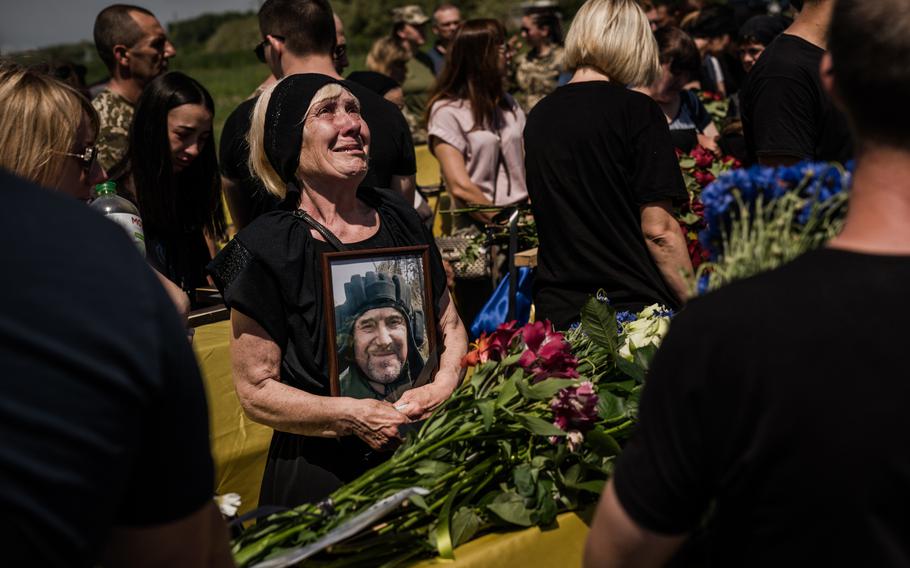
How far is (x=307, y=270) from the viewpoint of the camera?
102 inches

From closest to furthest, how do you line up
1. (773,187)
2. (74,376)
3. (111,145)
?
(74,376) → (773,187) → (111,145)

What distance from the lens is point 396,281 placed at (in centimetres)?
261

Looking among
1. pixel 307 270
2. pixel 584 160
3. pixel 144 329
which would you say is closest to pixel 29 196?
pixel 144 329

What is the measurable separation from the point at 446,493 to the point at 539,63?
6319 millimetres

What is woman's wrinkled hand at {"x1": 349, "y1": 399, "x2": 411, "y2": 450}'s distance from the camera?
2.46 meters

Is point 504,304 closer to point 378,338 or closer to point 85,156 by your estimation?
point 378,338

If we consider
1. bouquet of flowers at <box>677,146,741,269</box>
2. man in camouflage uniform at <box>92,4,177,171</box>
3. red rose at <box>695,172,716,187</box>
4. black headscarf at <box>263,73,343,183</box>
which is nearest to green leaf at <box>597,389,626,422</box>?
black headscarf at <box>263,73,343,183</box>

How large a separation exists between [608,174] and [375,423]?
122 cm

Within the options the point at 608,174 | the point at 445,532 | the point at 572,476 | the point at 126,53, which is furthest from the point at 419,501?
the point at 126,53

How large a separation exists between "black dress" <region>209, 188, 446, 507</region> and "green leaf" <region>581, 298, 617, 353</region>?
2.13 ft

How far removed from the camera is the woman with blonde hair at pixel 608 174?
123 inches

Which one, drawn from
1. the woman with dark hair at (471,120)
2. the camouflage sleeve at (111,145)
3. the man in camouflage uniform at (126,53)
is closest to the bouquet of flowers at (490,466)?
the woman with dark hair at (471,120)

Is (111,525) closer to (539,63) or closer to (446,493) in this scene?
(446,493)

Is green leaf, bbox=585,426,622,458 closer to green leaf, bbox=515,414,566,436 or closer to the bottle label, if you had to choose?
→ green leaf, bbox=515,414,566,436
